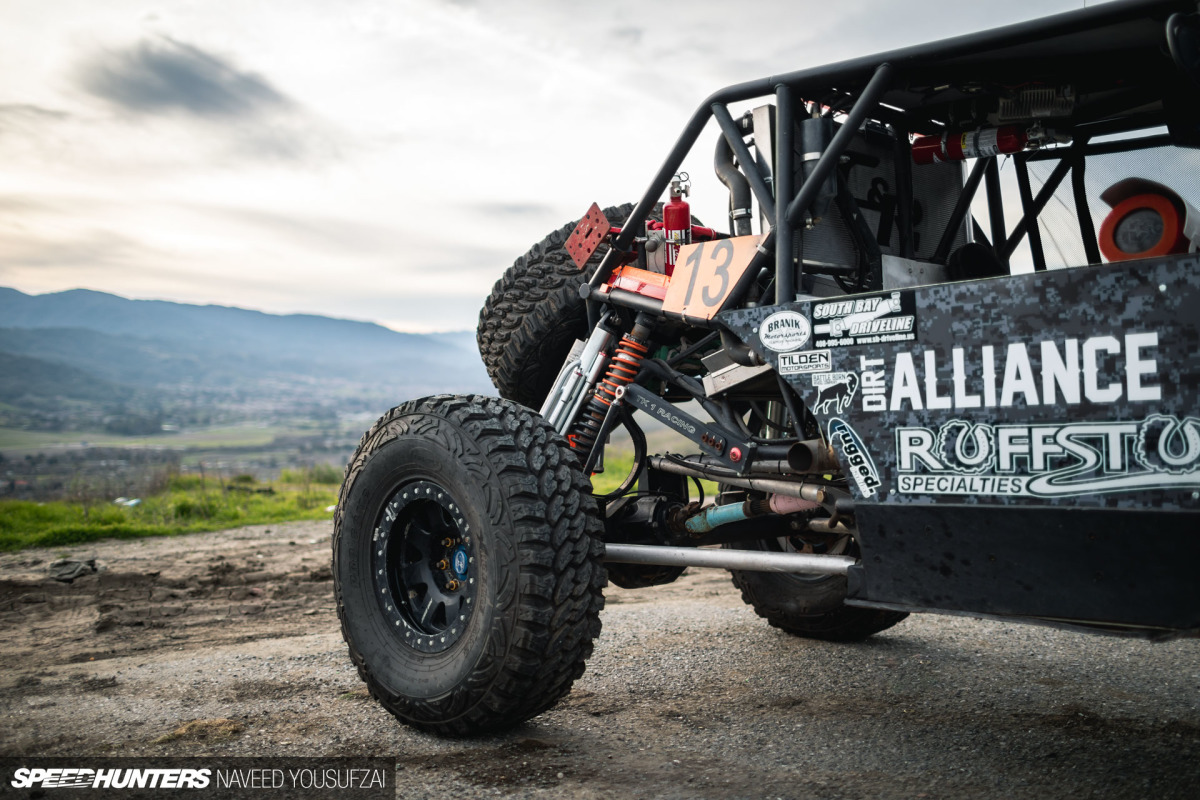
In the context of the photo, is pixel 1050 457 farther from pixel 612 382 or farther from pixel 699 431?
pixel 612 382

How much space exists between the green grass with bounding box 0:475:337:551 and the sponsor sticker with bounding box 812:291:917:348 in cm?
914

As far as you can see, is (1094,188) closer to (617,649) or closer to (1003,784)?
(1003,784)

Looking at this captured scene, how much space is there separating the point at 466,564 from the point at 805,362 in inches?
61.9

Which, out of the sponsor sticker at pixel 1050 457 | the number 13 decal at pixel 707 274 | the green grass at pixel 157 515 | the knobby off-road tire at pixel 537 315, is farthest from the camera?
the green grass at pixel 157 515

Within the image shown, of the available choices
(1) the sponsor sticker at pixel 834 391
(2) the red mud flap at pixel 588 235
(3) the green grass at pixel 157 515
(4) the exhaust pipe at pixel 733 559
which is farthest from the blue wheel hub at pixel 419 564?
(3) the green grass at pixel 157 515

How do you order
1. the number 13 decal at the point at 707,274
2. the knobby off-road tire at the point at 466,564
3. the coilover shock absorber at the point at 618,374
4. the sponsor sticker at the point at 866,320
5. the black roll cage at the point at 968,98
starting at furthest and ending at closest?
the coilover shock absorber at the point at 618,374 → the number 13 decal at the point at 707,274 → the knobby off-road tire at the point at 466,564 → the black roll cage at the point at 968,98 → the sponsor sticker at the point at 866,320

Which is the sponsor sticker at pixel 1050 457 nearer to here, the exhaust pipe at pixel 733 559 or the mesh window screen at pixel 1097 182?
the exhaust pipe at pixel 733 559

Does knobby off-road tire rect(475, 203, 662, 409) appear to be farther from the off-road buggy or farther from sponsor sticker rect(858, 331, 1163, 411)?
sponsor sticker rect(858, 331, 1163, 411)

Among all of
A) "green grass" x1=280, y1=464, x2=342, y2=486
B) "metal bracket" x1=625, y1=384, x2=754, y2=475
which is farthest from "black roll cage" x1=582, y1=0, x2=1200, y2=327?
"green grass" x1=280, y1=464, x2=342, y2=486

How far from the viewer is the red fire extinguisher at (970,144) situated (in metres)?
3.70

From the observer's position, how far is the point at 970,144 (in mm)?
3803

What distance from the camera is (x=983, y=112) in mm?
3803

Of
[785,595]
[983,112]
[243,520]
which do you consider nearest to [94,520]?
[243,520]

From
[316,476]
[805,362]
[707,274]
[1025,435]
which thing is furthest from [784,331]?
[316,476]
